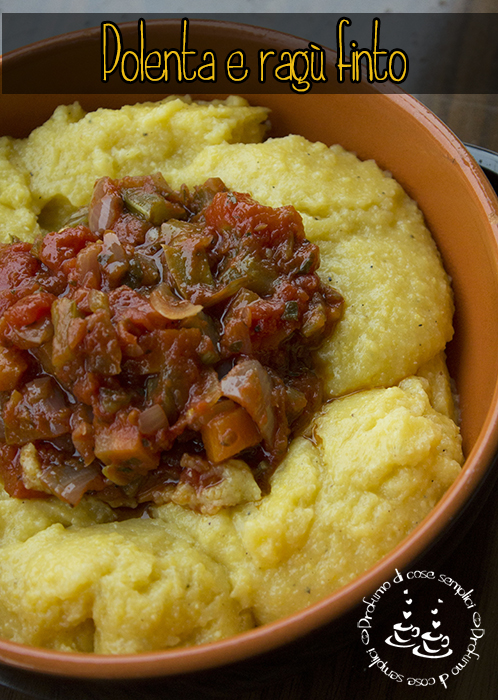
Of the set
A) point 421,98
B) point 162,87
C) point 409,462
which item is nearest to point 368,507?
point 409,462

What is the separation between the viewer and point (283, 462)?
11.1 ft

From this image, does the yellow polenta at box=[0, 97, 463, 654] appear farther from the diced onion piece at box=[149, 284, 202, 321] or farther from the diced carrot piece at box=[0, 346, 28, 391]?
the diced onion piece at box=[149, 284, 202, 321]

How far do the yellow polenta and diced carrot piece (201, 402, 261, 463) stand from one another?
265 millimetres

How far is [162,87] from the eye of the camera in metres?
4.50

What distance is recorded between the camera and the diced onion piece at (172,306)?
324 centimetres

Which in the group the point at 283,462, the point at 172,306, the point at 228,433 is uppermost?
the point at 172,306

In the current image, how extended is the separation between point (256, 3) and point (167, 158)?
262 cm

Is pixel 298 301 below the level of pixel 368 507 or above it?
above

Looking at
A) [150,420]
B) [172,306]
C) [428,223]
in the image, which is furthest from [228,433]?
[428,223]

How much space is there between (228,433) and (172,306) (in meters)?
0.67

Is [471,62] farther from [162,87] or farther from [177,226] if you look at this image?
[177,226]

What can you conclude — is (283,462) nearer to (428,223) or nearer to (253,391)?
(253,391)
